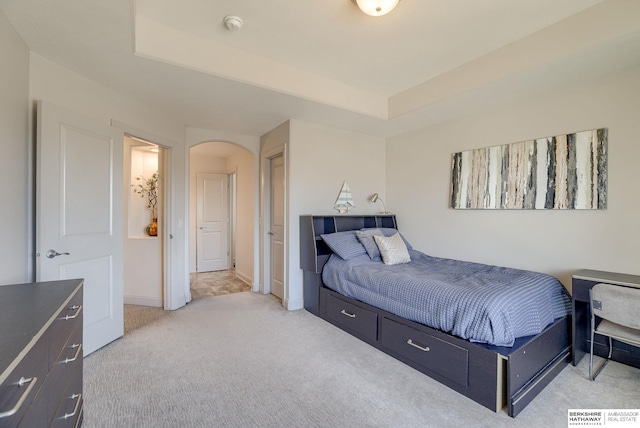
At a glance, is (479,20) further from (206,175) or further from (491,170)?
(206,175)

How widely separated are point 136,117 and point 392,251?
304cm

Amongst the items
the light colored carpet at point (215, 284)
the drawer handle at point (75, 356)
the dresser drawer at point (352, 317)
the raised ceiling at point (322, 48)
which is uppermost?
the raised ceiling at point (322, 48)

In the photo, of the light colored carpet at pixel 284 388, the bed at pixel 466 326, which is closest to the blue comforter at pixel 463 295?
the bed at pixel 466 326

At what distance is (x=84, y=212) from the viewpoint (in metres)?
2.44

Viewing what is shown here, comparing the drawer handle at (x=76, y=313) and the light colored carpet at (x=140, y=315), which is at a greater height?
the drawer handle at (x=76, y=313)

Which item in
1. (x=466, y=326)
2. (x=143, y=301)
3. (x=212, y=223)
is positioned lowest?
(x=143, y=301)

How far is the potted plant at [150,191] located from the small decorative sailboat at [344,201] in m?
2.47

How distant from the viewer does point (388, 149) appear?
4.53 metres

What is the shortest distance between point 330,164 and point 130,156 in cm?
264

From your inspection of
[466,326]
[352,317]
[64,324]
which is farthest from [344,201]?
[64,324]

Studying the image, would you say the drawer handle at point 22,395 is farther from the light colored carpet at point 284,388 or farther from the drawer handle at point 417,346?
the drawer handle at point 417,346

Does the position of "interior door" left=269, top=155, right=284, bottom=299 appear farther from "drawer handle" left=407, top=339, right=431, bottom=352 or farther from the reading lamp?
"drawer handle" left=407, top=339, right=431, bottom=352

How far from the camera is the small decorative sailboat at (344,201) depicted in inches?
156

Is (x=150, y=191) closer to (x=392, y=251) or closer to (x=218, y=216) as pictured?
(x=218, y=216)
